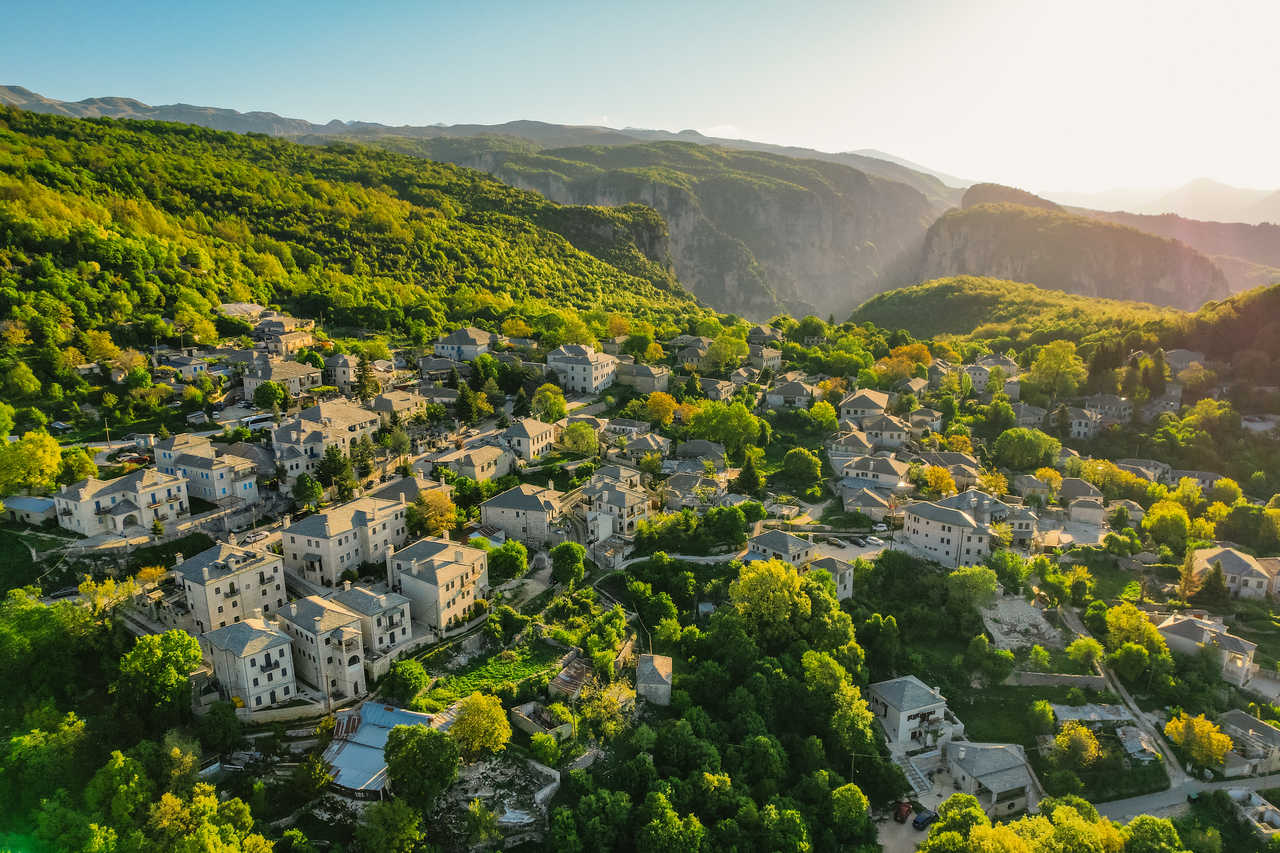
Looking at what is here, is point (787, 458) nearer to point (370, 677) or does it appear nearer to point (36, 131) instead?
point (370, 677)

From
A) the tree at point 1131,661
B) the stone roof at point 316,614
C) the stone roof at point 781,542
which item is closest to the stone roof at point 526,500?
the stone roof at point 781,542

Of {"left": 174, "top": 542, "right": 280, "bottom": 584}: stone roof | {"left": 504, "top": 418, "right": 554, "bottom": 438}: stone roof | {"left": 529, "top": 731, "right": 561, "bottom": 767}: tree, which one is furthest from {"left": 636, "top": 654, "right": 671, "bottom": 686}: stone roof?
{"left": 504, "top": 418, "right": 554, "bottom": 438}: stone roof

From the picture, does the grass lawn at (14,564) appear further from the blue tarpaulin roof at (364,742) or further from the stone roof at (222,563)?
the blue tarpaulin roof at (364,742)

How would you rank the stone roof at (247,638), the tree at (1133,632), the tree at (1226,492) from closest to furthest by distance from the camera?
the stone roof at (247,638)
the tree at (1133,632)
the tree at (1226,492)

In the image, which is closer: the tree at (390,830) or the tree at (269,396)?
the tree at (390,830)

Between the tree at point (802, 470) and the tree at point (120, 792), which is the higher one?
the tree at point (802, 470)

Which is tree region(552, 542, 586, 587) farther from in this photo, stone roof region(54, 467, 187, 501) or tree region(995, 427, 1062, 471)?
tree region(995, 427, 1062, 471)
